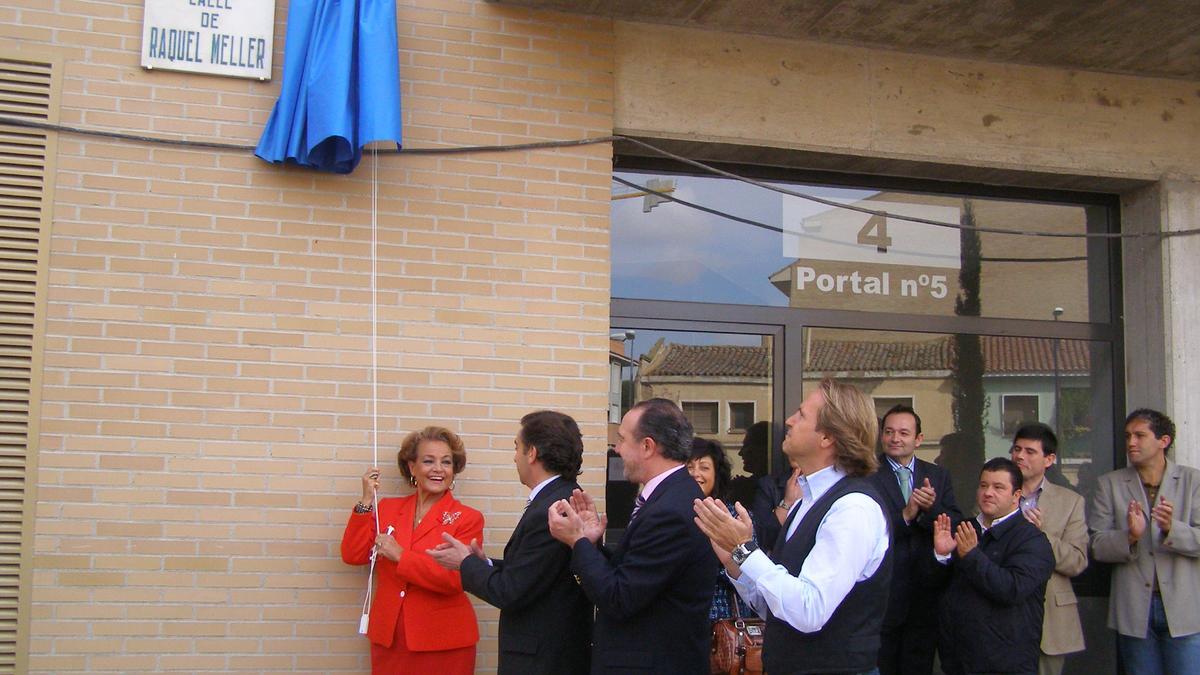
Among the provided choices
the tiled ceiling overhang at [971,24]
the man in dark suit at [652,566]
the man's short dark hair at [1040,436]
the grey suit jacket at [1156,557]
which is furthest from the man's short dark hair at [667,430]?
the grey suit jacket at [1156,557]

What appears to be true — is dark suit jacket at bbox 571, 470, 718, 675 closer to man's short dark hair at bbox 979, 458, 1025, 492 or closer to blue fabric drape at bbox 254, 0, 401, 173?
man's short dark hair at bbox 979, 458, 1025, 492

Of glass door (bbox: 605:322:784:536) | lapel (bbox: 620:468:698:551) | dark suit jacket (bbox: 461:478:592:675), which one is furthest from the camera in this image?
glass door (bbox: 605:322:784:536)

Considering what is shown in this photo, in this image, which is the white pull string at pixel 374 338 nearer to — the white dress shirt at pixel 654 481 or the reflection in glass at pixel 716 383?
the reflection in glass at pixel 716 383

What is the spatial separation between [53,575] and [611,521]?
268 centimetres

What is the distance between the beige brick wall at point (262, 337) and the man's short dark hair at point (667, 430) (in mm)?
1481

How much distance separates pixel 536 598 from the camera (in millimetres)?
4113

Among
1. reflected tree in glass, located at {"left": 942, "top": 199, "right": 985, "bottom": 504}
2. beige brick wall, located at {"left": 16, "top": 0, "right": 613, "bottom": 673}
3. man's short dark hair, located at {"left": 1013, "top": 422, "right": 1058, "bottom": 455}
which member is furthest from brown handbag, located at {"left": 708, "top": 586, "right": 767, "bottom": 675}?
reflected tree in glass, located at {"left": 942, "top": 199, "right": 985, "bottom": 504}

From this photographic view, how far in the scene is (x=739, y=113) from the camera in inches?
235

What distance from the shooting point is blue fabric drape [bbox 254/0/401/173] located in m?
5.07

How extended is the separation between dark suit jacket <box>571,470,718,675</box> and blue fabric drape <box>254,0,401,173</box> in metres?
2.30

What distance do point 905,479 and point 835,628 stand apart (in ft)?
8.70

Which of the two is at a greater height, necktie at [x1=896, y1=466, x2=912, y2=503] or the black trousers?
necktie at [x1=896, y1=466, x2=912, y2=503]

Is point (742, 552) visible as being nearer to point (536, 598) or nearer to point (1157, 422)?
point (536, 598)

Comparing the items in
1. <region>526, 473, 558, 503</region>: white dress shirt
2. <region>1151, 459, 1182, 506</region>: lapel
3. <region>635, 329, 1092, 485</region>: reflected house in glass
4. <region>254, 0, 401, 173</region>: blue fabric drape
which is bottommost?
<region>1151, 459, 1182, 506</region>: lapel
